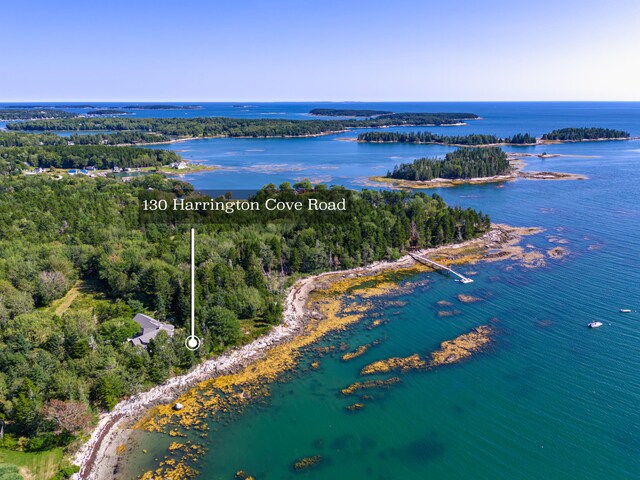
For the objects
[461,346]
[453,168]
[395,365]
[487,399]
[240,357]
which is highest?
[453,168]

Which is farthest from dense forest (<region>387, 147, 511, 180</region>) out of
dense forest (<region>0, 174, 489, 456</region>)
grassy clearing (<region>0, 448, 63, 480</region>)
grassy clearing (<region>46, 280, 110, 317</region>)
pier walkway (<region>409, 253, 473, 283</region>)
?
grassy clearing (<region>0, 448, 63, 480</region>)

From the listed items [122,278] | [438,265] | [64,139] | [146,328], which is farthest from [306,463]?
[64,139]

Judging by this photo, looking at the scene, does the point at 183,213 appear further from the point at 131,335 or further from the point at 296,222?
the point at 131,335

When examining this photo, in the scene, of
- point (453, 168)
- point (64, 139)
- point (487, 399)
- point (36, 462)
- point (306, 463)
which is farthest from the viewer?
point (64, 139)

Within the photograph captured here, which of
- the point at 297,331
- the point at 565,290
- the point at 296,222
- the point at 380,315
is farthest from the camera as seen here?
the point at 296,222

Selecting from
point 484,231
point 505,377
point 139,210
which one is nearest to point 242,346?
point 505,377

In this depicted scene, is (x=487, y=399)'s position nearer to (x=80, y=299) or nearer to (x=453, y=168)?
(x=80, y=299)

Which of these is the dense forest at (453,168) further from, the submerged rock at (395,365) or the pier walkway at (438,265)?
the submerged rock at (395,365)
